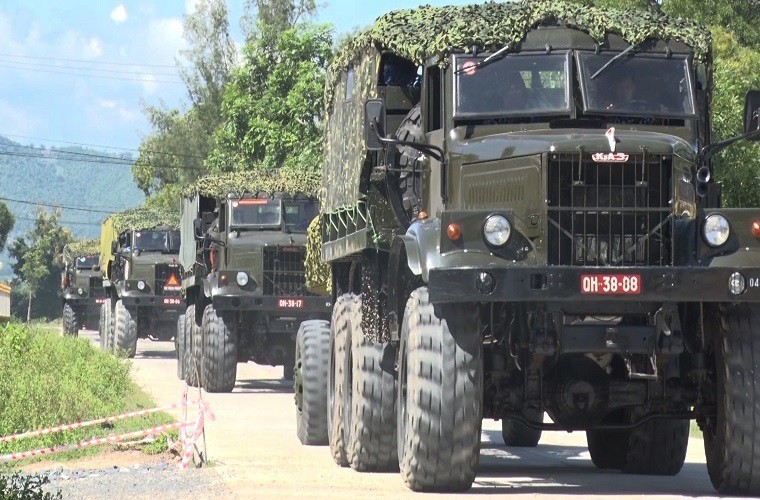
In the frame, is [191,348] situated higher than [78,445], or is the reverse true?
[191,348]

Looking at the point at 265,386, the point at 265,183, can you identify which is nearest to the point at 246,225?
the point at 265,183

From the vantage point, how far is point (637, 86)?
12859 mm

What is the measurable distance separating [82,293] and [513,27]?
37.9 metres

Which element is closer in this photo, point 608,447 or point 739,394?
point 739,394

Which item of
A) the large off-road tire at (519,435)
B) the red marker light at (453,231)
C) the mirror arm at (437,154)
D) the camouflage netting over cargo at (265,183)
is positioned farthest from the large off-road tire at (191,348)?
the red marker light at (453,231)

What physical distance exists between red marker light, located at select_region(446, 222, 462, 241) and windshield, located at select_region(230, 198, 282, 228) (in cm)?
1488

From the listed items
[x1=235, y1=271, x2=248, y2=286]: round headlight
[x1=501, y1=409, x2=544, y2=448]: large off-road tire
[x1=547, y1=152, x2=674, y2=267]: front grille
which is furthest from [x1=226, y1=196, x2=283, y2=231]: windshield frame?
[x1=547, y1=152, x2=674, y2=267]: front grille

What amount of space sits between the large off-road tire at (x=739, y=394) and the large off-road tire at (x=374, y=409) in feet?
9.61

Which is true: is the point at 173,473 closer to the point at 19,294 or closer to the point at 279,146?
the point at 279,146

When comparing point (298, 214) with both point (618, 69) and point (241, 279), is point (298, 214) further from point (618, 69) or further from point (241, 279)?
point (618, 69)

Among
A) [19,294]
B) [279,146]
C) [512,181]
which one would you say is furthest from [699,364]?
[19,294]

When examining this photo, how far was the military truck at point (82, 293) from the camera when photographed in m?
48.9

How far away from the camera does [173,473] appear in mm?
14039

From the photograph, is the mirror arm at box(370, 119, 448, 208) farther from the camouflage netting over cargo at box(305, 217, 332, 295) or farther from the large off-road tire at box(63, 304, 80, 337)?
the large off-road tire at box(63, 304, 80, 337)
